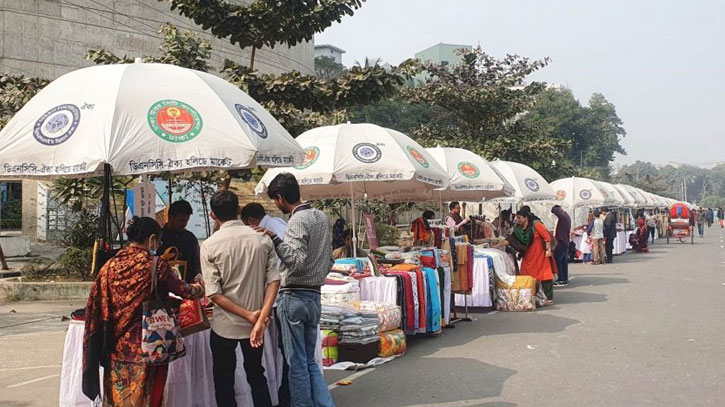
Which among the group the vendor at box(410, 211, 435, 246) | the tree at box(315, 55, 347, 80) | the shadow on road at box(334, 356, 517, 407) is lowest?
the shadow on road at box(334, 356, 517, 407)

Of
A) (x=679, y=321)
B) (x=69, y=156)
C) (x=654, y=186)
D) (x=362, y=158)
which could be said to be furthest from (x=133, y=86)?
(x=654, y=186)

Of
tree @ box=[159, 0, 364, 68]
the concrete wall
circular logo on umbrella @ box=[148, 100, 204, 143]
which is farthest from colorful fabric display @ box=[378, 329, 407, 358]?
the concrete wall

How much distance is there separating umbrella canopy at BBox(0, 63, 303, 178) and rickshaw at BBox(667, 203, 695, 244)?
38.0 m

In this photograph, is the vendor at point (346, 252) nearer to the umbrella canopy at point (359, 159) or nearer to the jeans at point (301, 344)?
the umbrella canopy at point (359, 159)

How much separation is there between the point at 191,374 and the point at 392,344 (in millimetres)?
3110

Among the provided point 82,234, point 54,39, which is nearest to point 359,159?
point 82,234

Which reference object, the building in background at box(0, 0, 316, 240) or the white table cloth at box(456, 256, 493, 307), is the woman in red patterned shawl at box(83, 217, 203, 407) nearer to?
the white table cloth at box(456, 256, 493, 307)

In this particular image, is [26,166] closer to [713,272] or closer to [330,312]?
[330,312]

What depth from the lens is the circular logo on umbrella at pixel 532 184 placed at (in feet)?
55.9

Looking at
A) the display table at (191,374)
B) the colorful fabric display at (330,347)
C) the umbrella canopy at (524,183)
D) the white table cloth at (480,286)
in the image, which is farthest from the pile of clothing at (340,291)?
the umbrella canopy at (524,183)

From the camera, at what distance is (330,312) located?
8.00 m

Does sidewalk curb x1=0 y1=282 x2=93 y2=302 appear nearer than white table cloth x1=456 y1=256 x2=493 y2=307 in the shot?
No

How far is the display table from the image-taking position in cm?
545

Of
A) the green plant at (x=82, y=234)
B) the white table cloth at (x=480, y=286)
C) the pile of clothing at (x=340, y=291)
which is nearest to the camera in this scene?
the pile of clothing at (x=340, y=291)
